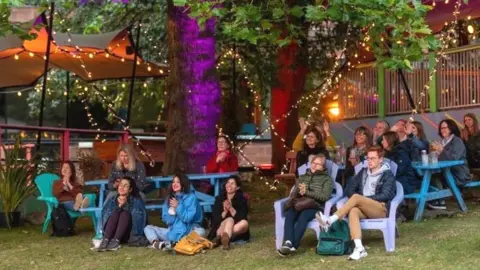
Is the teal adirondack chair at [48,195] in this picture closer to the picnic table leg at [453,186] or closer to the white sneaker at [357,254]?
the white sneaker at [357,254]

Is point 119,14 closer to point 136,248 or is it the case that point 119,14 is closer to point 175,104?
point 175,104

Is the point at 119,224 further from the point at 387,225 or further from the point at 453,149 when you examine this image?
the point at 453,149

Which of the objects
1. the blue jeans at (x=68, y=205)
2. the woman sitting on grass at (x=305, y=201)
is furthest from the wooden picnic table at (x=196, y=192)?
the woman sitting on grass at (x=305, y=201)

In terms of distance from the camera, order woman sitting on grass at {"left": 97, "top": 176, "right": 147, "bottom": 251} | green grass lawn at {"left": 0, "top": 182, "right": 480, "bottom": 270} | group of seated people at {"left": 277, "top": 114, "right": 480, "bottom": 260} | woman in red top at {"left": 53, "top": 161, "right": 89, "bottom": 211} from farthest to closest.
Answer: woman in red top at {"left": 53, "top": 161, "right": 89, "bottom": 211} < woman sitting on grass at {"left": 97, "top": 176, "right": 147, "bottom": 251} < group of seated people at {"left": 277, "top": 114, "right": 480, "bottom": 260} < green grass lawn at {"left": 0, "top": 182, "right": 480, "bottom": 270}

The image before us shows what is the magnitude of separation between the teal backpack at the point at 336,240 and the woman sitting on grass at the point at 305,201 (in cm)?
23

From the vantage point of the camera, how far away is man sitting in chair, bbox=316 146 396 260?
262 inches

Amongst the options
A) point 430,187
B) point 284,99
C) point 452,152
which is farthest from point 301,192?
point 284,99

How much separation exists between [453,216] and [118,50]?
6810 mm

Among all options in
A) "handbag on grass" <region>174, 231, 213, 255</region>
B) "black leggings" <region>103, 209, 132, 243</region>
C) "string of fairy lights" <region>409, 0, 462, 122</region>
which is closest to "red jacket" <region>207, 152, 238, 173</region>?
"black leggings" <region>103, 209, 132, 243</region>

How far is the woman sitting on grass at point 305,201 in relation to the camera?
692 cm

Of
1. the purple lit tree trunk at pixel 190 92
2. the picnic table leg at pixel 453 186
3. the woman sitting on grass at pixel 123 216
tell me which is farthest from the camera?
the purple lit tree trunk at pixel 190 92

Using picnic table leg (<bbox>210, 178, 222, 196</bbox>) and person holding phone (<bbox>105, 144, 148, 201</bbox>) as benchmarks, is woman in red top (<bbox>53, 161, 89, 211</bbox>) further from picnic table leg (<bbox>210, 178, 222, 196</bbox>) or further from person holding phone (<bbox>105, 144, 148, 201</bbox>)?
picnic table leg (<bbox>210, 178, 222, 196</bbox>)

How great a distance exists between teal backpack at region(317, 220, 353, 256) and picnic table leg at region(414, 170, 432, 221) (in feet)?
5.95

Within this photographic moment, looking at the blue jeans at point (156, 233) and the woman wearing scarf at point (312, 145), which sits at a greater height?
the woman wearing scarf at point (312, 145)
